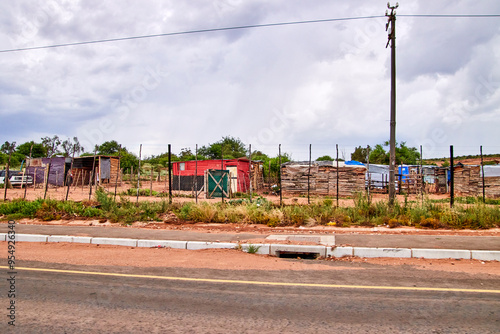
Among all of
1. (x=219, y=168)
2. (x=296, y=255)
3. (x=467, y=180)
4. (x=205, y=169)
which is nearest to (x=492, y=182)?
(x=467, y=180)

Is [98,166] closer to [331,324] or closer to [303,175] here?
[303,175]

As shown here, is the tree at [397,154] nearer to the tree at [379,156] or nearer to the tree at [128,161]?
the tree at [379,156]

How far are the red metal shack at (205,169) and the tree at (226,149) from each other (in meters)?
23.4

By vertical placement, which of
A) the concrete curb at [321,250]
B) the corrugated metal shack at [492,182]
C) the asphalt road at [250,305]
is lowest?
the asphalt road at [250,305]

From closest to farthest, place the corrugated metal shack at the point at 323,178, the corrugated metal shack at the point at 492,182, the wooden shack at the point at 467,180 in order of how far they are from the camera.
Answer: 1. the corrugated metal shack at the point at 492,182
2. the wooden shack at the point at 467,180
3. the corrugated metal shack at the point at 323,178

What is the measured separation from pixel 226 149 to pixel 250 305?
60535 millimetres

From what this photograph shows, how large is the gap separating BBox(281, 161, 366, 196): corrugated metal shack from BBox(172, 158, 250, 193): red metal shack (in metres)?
Result: 3.98

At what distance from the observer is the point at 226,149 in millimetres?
64812

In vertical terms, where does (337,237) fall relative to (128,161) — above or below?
below

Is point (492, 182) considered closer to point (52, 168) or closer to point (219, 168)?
point (219, 168)

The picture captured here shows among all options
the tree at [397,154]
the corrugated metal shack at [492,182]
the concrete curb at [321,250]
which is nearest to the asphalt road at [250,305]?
the concrete curb at [321,250]

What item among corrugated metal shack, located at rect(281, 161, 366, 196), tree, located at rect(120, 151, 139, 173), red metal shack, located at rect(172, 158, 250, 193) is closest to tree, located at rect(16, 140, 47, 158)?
tree, located at rect(120, 151, 139, 173)

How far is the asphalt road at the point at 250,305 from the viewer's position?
3949 millimetres

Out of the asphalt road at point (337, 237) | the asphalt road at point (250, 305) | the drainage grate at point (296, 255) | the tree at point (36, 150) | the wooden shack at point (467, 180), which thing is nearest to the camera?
the asphalt road at point (250, 305)
